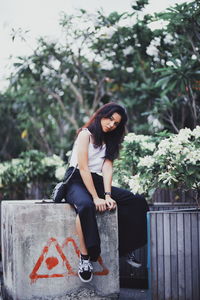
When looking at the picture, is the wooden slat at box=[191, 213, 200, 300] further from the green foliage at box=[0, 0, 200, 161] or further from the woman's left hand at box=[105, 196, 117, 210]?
the green foliage at box=[0, 0, 200, 161]

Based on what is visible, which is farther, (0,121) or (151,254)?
(0,121)

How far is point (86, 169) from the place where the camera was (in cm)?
472

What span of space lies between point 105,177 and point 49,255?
0.94 metres

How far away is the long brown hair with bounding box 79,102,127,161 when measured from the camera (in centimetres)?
493

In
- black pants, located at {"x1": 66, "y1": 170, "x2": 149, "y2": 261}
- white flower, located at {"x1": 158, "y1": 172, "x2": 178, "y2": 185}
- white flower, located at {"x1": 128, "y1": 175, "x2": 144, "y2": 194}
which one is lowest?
black pants, located at {"x1": 66, "y1": 170, "x2": 149, "y2": 261}

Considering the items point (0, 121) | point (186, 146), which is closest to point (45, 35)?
point (0, 121)

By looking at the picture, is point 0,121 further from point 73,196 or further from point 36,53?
point 73,196

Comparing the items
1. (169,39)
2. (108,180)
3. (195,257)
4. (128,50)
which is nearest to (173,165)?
(108,180)

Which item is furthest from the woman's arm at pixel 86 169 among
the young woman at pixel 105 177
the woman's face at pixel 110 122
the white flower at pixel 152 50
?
the white flower at pixel 152 50

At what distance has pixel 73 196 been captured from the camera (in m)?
4.66

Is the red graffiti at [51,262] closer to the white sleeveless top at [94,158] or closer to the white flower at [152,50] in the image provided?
the white sleeveless top at [94,158]

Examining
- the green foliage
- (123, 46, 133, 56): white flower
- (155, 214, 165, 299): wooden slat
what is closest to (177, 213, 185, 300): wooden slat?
(155, 214, 165, 299): wooden slat

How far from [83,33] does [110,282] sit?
→ 7.29 metres

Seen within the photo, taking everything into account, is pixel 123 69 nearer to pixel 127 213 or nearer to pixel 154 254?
pixel 127 213
